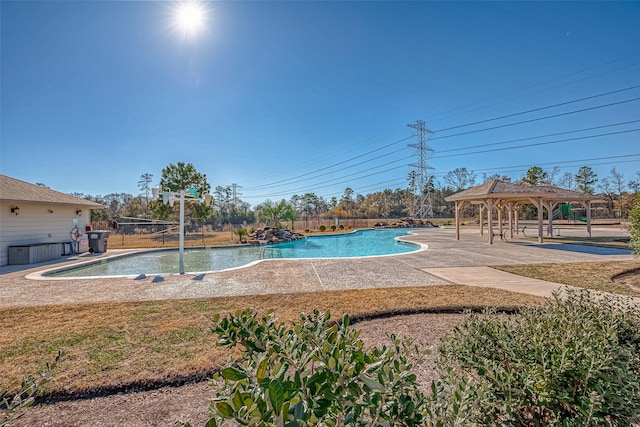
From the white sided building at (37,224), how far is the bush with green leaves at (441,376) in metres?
13.5

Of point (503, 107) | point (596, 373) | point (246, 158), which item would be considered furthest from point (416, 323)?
point (503, 107)

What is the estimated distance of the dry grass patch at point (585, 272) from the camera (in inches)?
232

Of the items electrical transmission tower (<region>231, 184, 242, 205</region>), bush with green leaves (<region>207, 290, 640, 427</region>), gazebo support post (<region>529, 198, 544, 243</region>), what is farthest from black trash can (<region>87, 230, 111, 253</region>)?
electrical transmission tower (<region>231, 184, 242, 205</region>)

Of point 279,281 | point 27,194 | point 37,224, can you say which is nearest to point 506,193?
point 279,281

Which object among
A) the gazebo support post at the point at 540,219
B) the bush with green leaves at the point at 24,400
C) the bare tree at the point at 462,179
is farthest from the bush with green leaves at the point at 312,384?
the bare tree at the point at 462,179

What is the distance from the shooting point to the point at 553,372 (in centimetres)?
134

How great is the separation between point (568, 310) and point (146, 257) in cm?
1432

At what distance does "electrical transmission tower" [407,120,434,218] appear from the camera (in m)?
44.0

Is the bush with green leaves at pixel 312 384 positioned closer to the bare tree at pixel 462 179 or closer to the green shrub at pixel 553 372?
the green shrub at pixel 553 372

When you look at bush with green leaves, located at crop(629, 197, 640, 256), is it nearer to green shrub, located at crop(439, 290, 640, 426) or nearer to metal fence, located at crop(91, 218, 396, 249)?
green shrub, located at crop(439, 290, 640, 426)

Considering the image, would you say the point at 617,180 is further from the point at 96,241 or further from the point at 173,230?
the point at 96,241

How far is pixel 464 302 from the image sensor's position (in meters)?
4.87

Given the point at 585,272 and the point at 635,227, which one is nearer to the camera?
the point at 635,227

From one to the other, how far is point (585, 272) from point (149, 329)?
32.3ft
